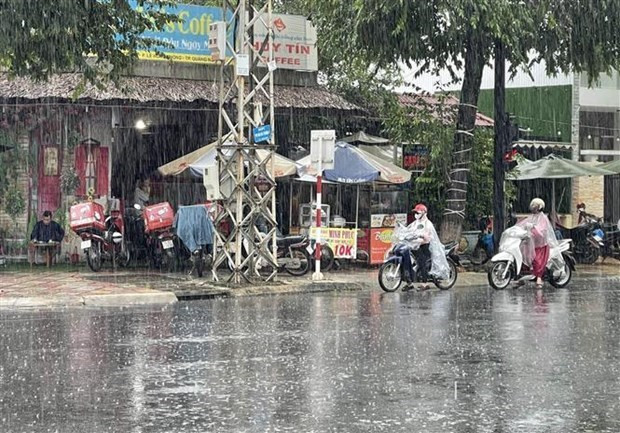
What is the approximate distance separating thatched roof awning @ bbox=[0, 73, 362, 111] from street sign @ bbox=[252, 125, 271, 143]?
3.00 metres

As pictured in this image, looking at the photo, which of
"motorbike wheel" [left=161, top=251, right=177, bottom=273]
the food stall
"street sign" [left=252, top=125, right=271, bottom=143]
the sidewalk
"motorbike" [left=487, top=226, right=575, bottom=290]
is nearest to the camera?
the sidewalk

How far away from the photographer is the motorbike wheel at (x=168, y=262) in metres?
21.2

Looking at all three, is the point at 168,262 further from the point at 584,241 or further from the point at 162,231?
the point at 584,241

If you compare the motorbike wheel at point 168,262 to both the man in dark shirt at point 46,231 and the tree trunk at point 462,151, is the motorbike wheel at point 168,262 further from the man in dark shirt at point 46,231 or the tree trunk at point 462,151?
the tree trunk at point 462,151

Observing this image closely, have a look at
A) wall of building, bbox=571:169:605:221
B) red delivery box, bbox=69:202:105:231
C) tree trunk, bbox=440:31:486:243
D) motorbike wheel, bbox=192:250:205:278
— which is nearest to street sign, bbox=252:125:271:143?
motorbike wheel, bbox=192:250:205:278

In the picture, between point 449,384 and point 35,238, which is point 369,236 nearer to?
point 35,238

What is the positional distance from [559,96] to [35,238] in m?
19.8

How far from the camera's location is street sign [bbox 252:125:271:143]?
17.7 meters

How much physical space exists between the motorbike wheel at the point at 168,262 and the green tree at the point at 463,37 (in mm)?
6154

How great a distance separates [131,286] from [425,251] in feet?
17.9

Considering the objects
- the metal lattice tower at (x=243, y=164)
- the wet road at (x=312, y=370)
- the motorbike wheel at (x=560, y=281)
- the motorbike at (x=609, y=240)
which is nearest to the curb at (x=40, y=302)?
the wet road at (x=312, y=370)

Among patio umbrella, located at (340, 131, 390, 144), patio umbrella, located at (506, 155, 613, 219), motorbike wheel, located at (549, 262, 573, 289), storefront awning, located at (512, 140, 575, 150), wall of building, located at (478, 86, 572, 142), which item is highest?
wall of building, located at (478, 86, 572, 142)

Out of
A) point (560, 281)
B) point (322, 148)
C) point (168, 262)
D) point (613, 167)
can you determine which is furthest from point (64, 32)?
point (613, 167)

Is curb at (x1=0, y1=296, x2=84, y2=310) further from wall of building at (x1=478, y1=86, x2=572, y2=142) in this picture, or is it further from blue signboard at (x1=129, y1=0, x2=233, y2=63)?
wall of building at (x1=478, y1=86, x2=572, y2=142)
